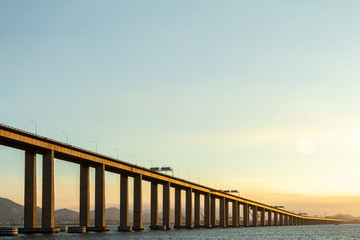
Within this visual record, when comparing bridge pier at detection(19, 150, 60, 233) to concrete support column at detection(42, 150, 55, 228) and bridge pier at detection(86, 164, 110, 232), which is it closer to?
concrete support column at detection(42, 150, 55, 228)

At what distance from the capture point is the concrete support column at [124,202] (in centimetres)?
13234

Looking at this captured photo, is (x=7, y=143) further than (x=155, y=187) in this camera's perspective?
No

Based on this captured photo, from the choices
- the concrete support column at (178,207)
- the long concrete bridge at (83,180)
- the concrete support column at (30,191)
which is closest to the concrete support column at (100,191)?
the long concrete bridge at (83,180)

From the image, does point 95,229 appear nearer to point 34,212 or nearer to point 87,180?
point 87,180

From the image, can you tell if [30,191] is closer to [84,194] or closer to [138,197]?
[84,194]

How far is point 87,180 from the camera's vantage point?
117875 millimetres

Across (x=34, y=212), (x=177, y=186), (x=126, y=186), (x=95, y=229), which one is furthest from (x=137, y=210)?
(x=34, y=212)

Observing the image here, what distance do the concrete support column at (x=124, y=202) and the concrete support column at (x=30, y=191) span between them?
36721 mm

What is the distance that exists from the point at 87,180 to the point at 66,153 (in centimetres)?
1398

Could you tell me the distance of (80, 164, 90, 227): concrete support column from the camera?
117062 mm

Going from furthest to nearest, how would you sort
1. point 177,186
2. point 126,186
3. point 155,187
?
point 177,186, point 155,187, point 126,186

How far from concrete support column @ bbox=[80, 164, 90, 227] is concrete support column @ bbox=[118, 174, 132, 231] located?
47.4 feet

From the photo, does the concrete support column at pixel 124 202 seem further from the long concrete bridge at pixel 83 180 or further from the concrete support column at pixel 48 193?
the concrete support column at pixel 48 193

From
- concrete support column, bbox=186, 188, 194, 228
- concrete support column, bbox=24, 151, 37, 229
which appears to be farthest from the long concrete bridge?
concrete support column, bbox=186, 188, 194, 228
